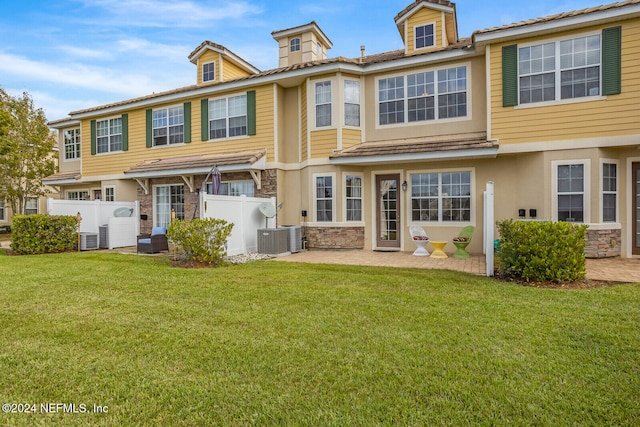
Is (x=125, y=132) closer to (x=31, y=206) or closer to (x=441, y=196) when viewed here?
(x=31, y=206)

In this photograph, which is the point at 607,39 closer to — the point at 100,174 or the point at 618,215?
the point at 618,215

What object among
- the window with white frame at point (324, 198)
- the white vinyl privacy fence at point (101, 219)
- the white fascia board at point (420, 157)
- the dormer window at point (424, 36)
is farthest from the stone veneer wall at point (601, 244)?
the white vinyl privacy fence at point (101, 219)

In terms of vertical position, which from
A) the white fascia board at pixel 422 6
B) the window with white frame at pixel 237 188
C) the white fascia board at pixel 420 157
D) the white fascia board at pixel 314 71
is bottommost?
the window with white frame at pixel 237 188

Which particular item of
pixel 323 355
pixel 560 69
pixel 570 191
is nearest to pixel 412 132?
pixel 560 69

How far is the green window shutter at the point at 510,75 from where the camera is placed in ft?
33.1

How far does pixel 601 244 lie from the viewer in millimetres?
9367

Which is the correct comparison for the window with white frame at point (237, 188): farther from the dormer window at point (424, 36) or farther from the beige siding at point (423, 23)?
the dormer window at point (424, 36)

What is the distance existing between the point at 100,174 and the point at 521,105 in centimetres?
1711

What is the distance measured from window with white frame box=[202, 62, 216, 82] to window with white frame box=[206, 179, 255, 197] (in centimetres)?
486

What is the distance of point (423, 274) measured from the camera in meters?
7.36

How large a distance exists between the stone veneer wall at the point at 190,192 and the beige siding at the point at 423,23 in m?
6.33

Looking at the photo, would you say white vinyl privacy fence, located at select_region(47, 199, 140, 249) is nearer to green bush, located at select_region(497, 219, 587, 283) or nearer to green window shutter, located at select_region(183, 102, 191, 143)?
green window shutter, located at select_region(183, 102, 191, 143)

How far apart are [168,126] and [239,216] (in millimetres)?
6690

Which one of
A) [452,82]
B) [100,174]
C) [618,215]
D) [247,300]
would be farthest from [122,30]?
[618,215]
